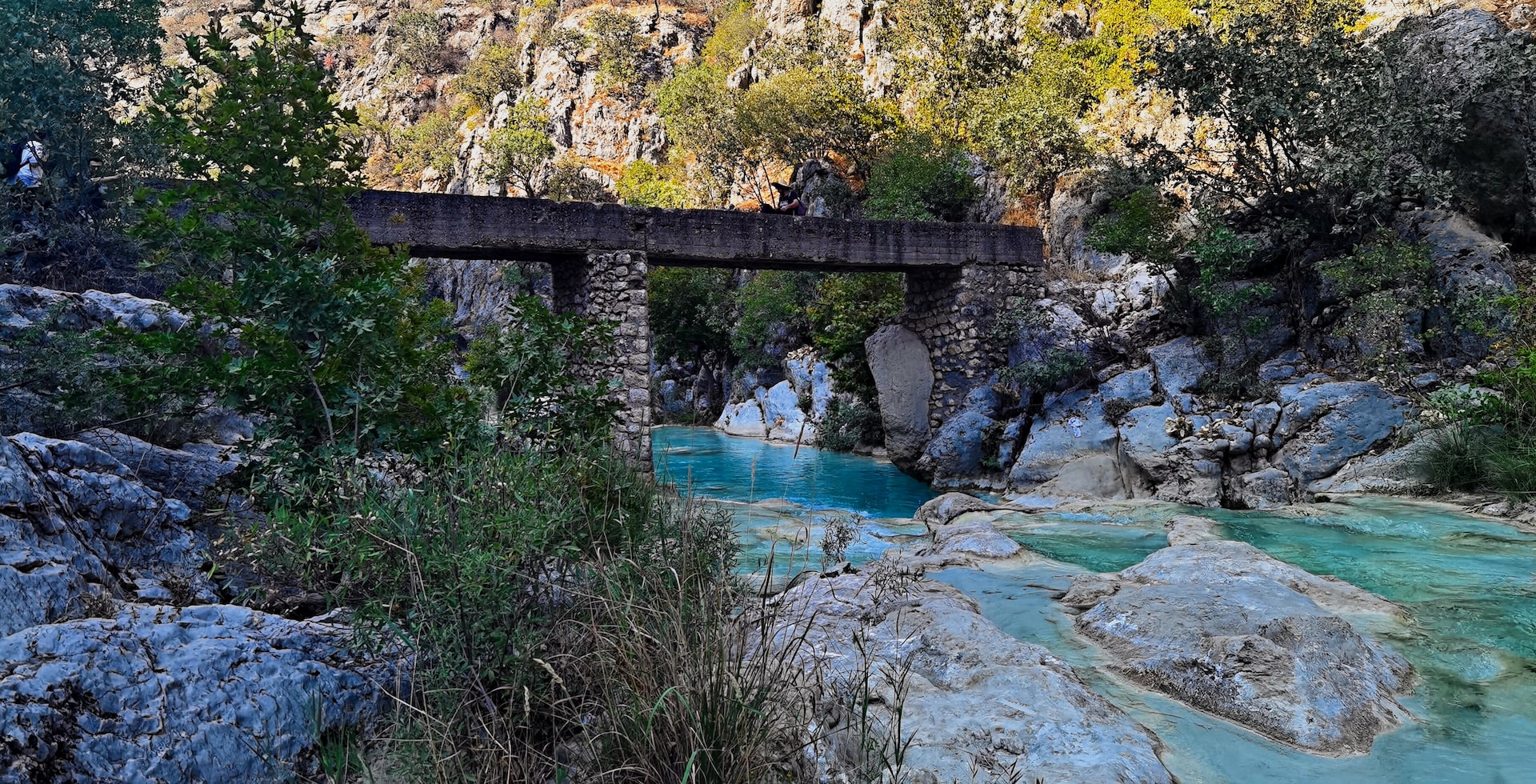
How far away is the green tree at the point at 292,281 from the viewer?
4188 mm

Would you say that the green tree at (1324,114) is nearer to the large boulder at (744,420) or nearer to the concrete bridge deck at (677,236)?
the concrete bridge deck at (677,236)

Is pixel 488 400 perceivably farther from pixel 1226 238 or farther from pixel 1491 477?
pixel 1226 238

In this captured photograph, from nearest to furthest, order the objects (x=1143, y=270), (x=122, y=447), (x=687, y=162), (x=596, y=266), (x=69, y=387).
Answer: (x=122, y=447) < (x=69, y=387) < (x=596, y=266) < (x=1143, y=270) < (x=687, y=162)

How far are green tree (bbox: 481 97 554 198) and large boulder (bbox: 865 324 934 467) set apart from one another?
87.1ft

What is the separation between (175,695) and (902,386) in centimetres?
1647

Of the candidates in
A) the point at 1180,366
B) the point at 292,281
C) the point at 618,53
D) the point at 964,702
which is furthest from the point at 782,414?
the point at 618,53

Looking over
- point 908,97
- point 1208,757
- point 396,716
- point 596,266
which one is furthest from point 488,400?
point 908,97

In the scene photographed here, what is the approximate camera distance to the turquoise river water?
3.64 metres

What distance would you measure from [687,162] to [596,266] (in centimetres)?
2601

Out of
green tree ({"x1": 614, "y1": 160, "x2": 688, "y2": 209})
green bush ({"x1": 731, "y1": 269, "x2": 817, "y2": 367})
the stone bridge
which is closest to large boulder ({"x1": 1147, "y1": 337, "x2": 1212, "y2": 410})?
the stone bridge

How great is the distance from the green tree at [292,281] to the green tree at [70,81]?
7.00 m

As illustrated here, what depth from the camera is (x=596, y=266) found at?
595 inches

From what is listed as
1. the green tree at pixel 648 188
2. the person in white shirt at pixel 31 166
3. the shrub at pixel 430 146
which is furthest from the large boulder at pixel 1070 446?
the shrub at pixel 430 146

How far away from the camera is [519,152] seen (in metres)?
41.4
